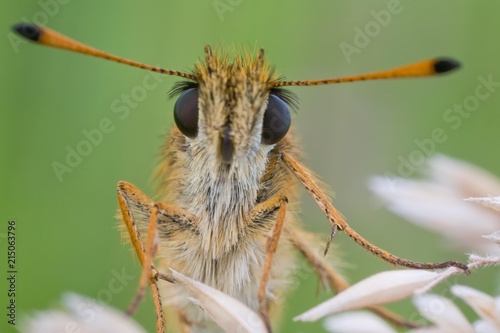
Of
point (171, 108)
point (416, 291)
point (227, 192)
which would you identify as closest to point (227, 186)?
point (227, 192)

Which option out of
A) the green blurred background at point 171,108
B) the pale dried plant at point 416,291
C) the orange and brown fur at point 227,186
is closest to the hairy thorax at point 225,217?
the orange and brown fur at point 227,186

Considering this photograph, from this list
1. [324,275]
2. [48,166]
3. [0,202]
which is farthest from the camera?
[48,166]

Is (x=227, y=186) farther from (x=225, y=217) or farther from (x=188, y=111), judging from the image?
(x=188, y=111)

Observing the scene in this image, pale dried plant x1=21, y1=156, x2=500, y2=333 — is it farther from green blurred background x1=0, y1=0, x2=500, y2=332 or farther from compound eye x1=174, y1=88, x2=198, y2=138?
green blurred background x1=0, y1=0, x2=500, y2=332

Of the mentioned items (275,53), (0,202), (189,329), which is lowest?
(189,329)

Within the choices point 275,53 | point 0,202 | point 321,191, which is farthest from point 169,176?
point 275,53

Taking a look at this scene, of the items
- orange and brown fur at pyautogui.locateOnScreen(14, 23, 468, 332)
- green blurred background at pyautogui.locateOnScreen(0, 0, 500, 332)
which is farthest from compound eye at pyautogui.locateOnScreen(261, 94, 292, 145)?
green blurred background at pyautogui.locateOnScreen(0, 0, 500, 332)

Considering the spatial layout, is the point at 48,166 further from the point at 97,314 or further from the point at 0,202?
the point at 97,314
